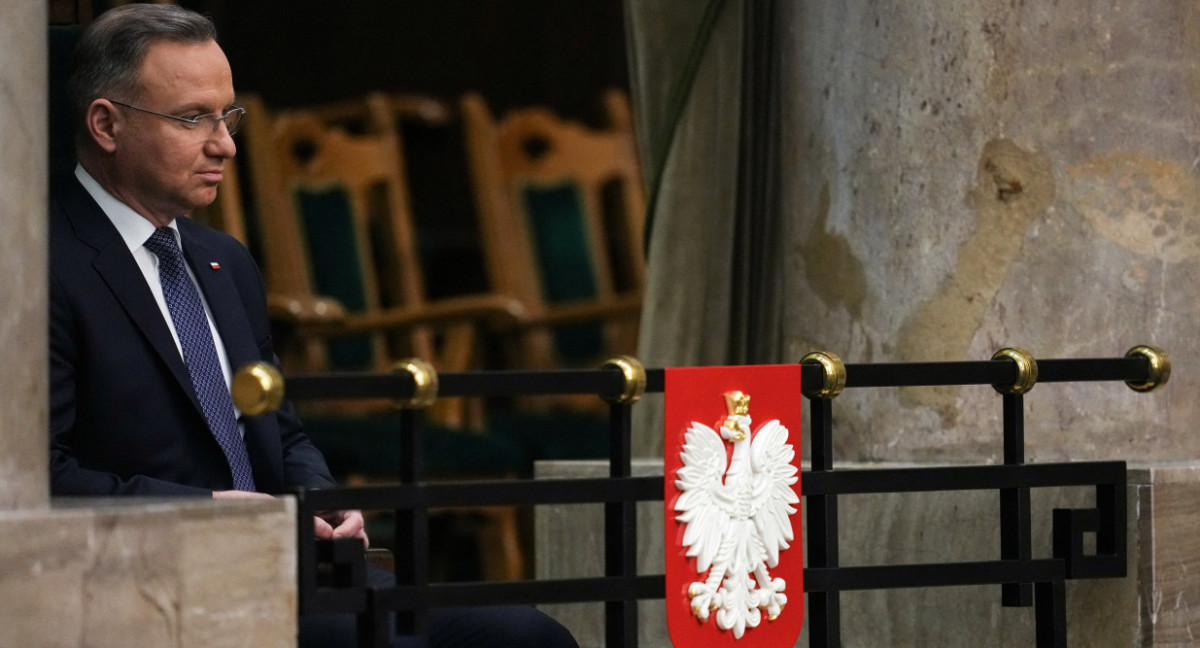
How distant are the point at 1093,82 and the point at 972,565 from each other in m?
0.90

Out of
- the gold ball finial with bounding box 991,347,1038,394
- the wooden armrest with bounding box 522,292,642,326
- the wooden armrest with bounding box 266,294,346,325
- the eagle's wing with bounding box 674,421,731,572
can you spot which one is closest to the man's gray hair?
the eagle's wing with bounding box 674,421,731,572

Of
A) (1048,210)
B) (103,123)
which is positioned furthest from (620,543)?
(1048,210)

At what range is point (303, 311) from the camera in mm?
4848

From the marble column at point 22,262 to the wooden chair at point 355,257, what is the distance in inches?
113

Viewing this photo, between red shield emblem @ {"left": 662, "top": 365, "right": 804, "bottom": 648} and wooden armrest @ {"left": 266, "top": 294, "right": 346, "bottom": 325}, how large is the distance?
2.22 meters

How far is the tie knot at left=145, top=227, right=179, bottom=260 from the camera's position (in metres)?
2.71

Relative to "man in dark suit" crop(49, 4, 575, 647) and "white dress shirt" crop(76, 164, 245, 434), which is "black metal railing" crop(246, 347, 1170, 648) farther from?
"white dress shirt" crop(76, 164, 245, 434)

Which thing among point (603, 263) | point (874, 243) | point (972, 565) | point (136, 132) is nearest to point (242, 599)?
point (136, 132)

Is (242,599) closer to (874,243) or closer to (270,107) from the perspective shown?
(874,243)

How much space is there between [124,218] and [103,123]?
13 centimetres

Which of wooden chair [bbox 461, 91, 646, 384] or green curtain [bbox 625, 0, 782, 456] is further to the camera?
wooden chair [bbox 461, 91, 646, 384]

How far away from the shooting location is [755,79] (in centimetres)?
375

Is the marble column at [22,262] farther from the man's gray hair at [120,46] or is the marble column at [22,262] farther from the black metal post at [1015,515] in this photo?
the black metal post at [1015,515]

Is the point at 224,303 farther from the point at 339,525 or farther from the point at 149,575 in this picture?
the point at 149,575
